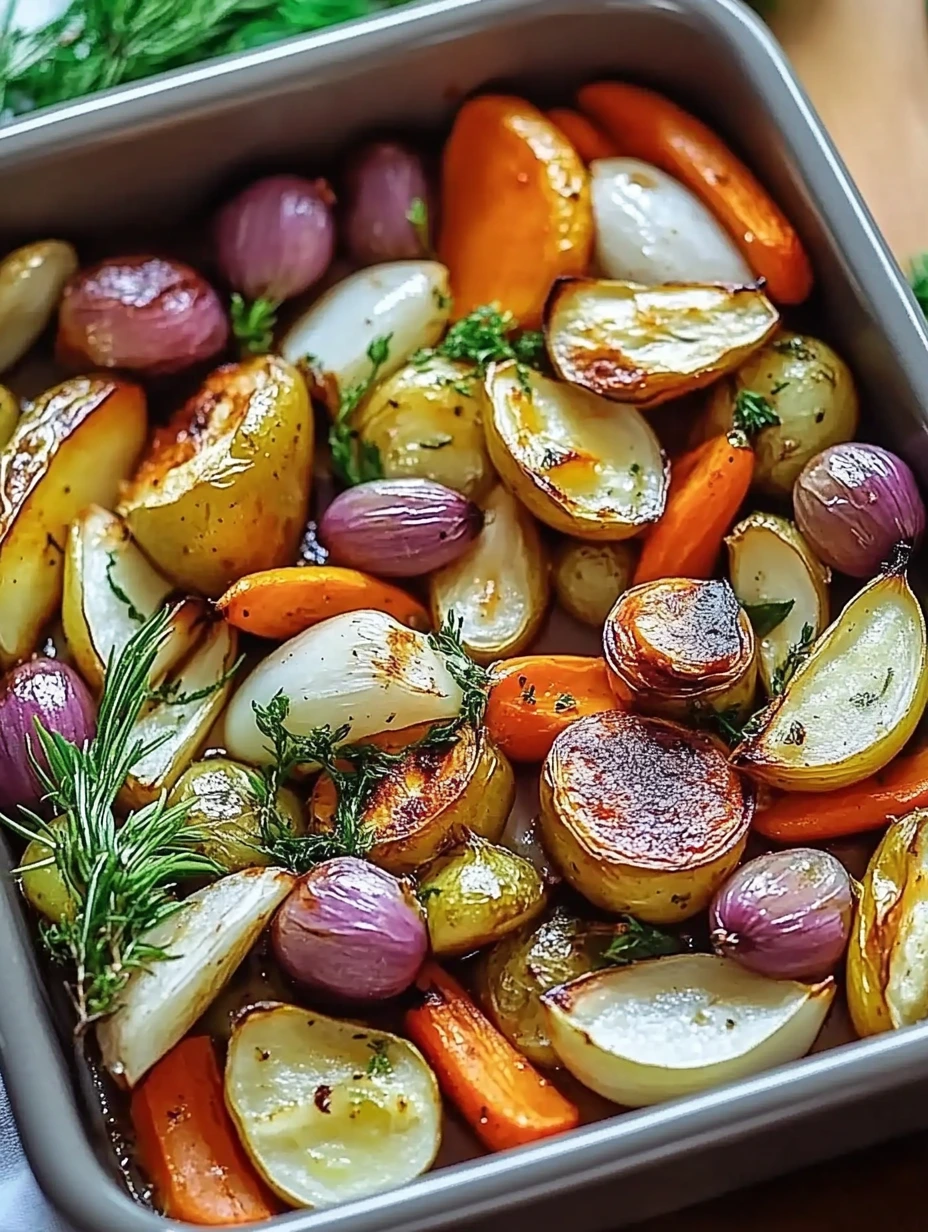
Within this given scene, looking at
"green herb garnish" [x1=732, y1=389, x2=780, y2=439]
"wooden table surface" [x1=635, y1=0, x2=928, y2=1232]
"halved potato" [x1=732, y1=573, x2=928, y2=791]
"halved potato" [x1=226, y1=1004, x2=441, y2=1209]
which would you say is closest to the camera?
"halved potato" [x1=226, y1=1004, x2=441, y2=1209]

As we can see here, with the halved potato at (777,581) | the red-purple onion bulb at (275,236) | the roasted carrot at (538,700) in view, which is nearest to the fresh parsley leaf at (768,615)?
the halved potato at (777,581)

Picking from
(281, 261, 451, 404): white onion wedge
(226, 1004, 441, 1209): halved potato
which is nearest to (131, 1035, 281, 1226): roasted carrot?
(226, 1004, 441, 1209): halved potato

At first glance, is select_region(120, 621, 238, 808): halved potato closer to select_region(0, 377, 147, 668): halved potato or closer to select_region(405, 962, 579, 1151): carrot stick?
select_region(0, 377, 147, 668): halved potato

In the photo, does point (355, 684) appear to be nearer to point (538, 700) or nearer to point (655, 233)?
point (538, 700)

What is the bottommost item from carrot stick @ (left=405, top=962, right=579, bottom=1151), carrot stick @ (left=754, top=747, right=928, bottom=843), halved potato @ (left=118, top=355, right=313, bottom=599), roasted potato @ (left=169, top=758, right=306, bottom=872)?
carrot stick @ (left=754, top=747, right=928, bottom=843)

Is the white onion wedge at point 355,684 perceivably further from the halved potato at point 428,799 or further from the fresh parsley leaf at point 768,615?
the fresh parsley leaf at point 768,615

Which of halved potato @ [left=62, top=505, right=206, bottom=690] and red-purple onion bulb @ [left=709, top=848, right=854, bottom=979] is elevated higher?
halved potato @ [left=62, top=505, right=206, bottom=690]

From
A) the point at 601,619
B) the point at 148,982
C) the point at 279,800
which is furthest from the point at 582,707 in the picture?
the point at 148,982
